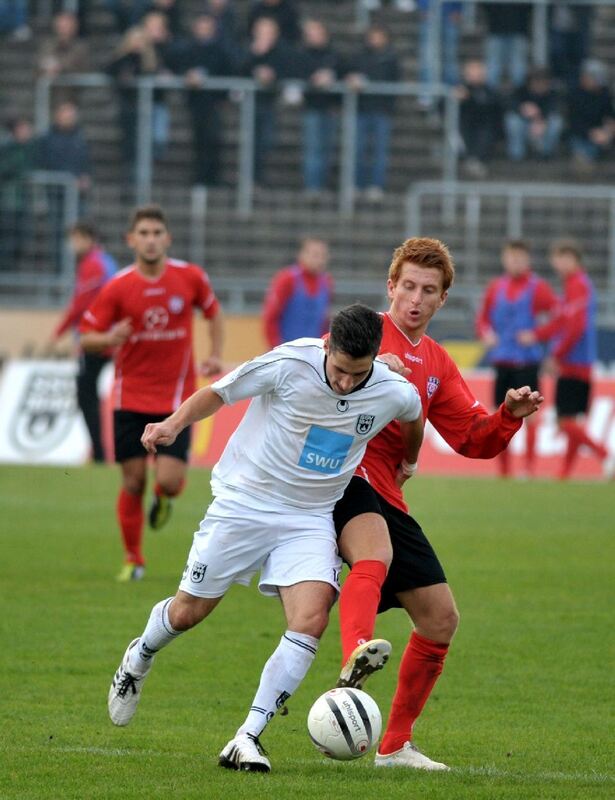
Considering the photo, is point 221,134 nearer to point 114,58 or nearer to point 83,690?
point 114,58

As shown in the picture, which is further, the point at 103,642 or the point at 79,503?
the point at 79,503

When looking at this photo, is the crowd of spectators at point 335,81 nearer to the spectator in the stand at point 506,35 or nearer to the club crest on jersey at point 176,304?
the spectator in the stand at point 506,35

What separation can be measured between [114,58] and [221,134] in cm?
197

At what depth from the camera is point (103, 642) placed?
8.78 metres

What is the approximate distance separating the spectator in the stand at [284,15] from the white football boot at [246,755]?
2020 cm

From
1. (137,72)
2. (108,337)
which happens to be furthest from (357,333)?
(137,72)

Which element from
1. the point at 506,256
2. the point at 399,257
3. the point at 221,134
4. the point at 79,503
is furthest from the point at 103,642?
the point at 221,134

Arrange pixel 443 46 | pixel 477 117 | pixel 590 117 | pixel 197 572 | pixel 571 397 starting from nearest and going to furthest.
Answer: pixel 197 572
pixel 571 397
pixel 477 117
pixel 590 117
pixel 443 46

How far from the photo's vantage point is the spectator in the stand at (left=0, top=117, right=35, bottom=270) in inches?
937

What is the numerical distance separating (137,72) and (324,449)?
64.3 feet

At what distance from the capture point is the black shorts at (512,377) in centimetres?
1858

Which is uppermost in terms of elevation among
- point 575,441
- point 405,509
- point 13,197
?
point 13,197

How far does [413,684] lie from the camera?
6.27 meters

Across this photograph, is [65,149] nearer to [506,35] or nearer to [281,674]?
[506,35]
